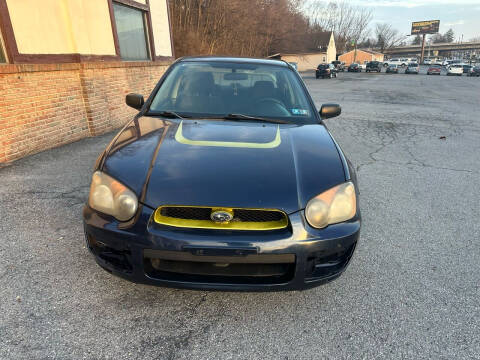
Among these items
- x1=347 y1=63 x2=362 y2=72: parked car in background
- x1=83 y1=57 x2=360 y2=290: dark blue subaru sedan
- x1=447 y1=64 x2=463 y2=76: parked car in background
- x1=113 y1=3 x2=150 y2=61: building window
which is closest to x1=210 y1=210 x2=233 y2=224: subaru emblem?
x1=83 y1=57 x2=360 y2=290: dark blue subaru sedan

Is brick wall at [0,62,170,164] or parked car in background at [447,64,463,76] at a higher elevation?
brick wall at [0,62,170,164]

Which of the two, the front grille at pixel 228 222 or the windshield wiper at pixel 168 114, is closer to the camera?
the front grille at pixel 228 222

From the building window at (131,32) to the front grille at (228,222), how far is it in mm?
7425

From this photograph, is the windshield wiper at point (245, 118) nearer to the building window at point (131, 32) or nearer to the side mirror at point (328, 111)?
the side mirror at point (328, 111)

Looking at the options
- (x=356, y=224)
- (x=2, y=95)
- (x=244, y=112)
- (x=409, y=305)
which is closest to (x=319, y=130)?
(x=244, y=112)

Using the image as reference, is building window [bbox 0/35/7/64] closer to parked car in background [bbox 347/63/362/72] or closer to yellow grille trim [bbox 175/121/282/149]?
yellow grille trim [bbox 175/121/282/149]

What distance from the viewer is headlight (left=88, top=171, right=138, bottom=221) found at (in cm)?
172

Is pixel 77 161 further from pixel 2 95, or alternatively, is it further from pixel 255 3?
pixel 255 3

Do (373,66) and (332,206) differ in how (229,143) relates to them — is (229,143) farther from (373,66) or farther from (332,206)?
(373,66)

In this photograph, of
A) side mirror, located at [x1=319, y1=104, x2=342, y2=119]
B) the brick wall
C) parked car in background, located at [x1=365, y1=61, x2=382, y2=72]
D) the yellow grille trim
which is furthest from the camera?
parked car in background, located at [x1=365, y1=61, x2=382, y2=72]

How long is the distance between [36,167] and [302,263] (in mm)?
4406

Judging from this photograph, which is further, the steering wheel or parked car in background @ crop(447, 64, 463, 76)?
parked car in background @ crop(447, 64, 463, 76)

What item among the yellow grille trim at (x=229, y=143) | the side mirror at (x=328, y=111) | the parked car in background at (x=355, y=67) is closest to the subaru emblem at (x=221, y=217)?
the yellow grille trim at (x=229, y=143)

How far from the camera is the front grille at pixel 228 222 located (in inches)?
66.2
